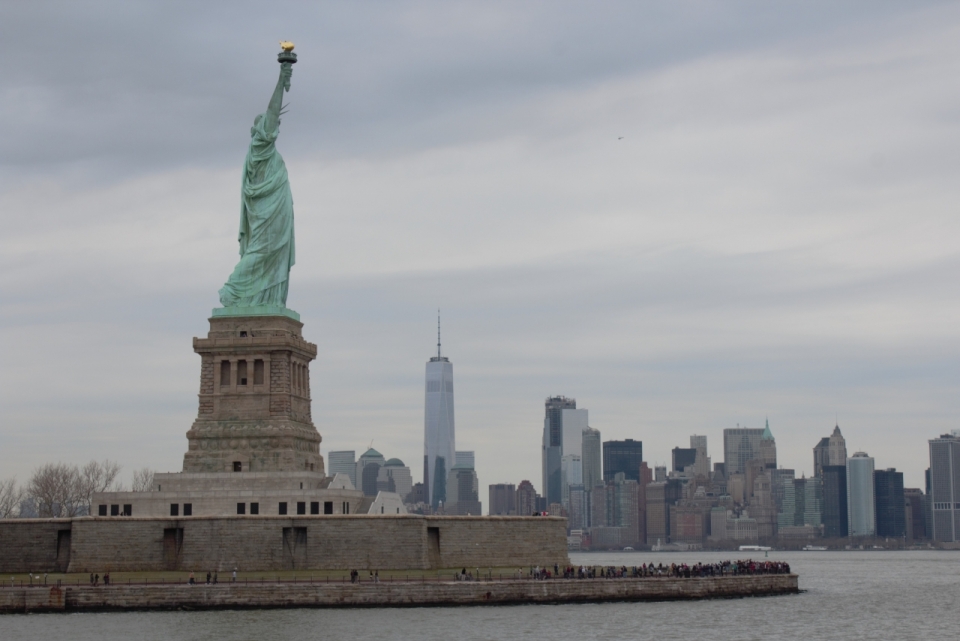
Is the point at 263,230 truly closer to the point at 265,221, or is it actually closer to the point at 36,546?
the point at 265,221

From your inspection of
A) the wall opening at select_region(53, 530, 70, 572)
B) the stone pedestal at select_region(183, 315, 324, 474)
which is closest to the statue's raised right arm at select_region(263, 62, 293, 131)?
the stone pedestal at select_region(183, 315, 324, 474)

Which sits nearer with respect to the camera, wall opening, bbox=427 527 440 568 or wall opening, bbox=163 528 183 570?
wall opening, bbox=163 528 183 570

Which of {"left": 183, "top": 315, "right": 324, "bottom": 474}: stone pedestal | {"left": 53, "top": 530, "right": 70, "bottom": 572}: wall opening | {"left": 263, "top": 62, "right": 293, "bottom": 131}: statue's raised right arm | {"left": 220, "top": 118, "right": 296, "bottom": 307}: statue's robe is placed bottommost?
{"left": 53, "top": 530, "right": 70, "bottom": 572}: wall opening

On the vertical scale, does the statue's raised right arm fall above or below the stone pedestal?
above

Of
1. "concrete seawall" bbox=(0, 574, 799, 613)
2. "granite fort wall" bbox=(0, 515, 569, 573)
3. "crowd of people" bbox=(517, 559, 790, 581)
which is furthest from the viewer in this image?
"crowd of people" bbox=(517, 559, 790, 581)

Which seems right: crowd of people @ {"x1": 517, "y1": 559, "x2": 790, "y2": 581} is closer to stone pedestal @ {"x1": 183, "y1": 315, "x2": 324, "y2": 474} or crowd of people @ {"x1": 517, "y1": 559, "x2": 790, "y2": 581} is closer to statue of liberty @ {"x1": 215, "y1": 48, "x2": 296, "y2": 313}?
stone pedestal @ {"x1": 183, "y1": 315, "x2": 324, "y2": 474}

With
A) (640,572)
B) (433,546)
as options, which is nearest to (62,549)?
(433,546)
